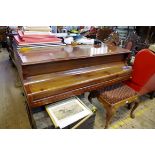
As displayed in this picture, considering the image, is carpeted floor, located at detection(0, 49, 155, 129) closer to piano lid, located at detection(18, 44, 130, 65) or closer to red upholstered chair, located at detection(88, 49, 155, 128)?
red upholstered chair, located at detection(88, 49, 155, 128)

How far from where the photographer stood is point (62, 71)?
5.44 feet

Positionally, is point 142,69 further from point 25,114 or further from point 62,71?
point 25,114

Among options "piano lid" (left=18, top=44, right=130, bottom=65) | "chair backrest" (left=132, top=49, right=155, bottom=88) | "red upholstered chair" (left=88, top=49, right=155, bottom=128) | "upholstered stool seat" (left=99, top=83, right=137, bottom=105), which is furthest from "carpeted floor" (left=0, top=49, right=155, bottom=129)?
"piano lid" (left=18, top=44, right=130, bottom=65)

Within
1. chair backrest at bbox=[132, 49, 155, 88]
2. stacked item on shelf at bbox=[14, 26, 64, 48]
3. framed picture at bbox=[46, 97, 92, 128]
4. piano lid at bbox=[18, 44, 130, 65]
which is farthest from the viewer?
chair backrest at bbox=[132, 49, 155, 88]

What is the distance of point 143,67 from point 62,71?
3.60ft

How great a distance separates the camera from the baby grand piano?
1.36m

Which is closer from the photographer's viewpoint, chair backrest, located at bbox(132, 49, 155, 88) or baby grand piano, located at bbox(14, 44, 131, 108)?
baby grand piano, located at bbox(14, 44, 131, 108)

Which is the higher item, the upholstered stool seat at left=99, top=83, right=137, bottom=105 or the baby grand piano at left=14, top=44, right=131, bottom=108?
the baby grand piano at left=14, top=44, right=131, bottom=108

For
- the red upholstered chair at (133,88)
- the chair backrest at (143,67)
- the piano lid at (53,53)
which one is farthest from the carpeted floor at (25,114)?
the piano lid at (53,53)

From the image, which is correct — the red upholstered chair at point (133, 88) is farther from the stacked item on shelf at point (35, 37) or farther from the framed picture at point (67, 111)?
the stacked item on shelf at point (35, 37)

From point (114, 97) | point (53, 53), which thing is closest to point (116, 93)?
point (114, 97)

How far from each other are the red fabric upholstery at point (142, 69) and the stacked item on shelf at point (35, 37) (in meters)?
1.19
